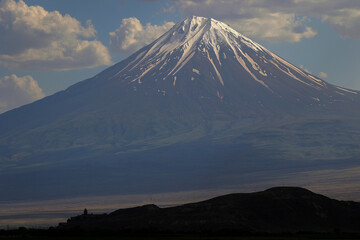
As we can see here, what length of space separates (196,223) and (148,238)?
1010 inches

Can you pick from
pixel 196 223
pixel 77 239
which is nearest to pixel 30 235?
pixel 77 239

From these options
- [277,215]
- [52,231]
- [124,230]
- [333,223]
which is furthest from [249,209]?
[52,231]

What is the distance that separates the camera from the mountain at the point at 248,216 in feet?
394

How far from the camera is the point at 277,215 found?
12556 cm

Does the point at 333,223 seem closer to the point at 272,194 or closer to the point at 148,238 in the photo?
the point at 272,194

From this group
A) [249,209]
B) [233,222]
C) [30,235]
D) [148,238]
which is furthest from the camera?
[249,209]

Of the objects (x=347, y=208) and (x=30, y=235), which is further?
(x=347, y=208)

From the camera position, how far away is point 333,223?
12462cm

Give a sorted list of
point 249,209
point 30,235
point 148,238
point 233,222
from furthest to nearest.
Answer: point 249,209, point 233,222, point 30,235, point 148,238

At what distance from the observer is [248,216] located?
12494cm

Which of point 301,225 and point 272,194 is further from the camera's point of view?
point 272,194

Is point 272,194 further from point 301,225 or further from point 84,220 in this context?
point 84,220

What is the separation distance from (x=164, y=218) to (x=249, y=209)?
45.3ft

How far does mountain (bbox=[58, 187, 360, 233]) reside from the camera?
12019cm
